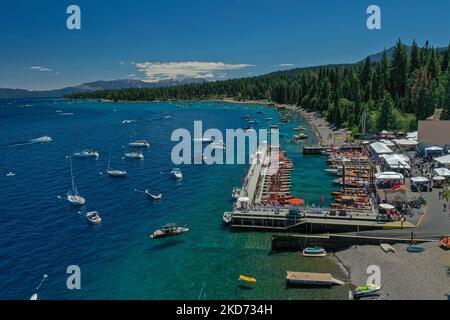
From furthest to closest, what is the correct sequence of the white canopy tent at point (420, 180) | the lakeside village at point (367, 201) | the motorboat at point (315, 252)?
the white canopy tent at point (420, 180) → the lakeside village at point (367, 201) → the motorboat at point (315, 252)

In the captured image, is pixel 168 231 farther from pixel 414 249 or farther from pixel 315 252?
pixel 414 249

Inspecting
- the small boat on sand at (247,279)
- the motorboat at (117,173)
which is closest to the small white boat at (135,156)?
the motorboat at (117,173)

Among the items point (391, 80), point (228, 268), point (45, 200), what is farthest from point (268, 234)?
point (391, 80)

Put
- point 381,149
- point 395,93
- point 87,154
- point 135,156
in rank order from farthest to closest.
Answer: point 395,93
point 87,154
point 135,156
point 381,149

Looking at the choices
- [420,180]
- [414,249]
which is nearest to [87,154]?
[420,180]

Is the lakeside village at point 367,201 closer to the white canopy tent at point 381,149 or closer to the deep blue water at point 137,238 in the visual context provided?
the white canopy tent at point 381,149

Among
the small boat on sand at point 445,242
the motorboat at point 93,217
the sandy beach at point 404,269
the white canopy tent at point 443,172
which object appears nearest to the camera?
the sandy beach at point 404,269

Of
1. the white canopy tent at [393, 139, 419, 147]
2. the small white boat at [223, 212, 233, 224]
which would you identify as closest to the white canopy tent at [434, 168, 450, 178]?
the white canopy tent at [393, 139, 419, 147]
